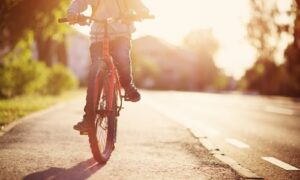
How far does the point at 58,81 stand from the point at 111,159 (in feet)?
65.7

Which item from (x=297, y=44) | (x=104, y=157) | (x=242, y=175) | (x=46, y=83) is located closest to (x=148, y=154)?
(x=104, y=157)

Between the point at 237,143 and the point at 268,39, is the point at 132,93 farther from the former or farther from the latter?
the point at 268,39

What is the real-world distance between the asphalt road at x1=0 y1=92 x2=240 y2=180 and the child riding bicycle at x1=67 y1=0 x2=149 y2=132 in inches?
36.4

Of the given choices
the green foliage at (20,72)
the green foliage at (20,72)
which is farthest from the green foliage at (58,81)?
the green foliage at (20,72)

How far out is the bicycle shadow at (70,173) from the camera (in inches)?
209

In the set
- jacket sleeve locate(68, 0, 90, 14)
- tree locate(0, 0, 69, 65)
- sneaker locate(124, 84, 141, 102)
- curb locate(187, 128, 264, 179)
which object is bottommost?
curb locate(187, 128, 264, 179)

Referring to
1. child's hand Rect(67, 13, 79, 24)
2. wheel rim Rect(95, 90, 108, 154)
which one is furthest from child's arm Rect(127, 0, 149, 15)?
wheel rim Rect(95, 90, 108, 154)

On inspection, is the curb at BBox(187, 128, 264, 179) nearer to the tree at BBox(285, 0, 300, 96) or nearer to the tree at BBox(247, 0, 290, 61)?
the tree at BBox(285, 0, 300, 96)

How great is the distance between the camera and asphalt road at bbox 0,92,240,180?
559 cm

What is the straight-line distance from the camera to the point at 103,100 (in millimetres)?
6160

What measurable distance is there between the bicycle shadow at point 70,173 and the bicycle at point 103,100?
0.15m

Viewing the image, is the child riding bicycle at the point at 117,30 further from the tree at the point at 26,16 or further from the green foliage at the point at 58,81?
the green foliage at the point at 58,81

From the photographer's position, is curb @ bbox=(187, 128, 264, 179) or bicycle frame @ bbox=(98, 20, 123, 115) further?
bicycle frame @ bbox=(98, 20, 123, 115)

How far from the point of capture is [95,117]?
5.82 metres
